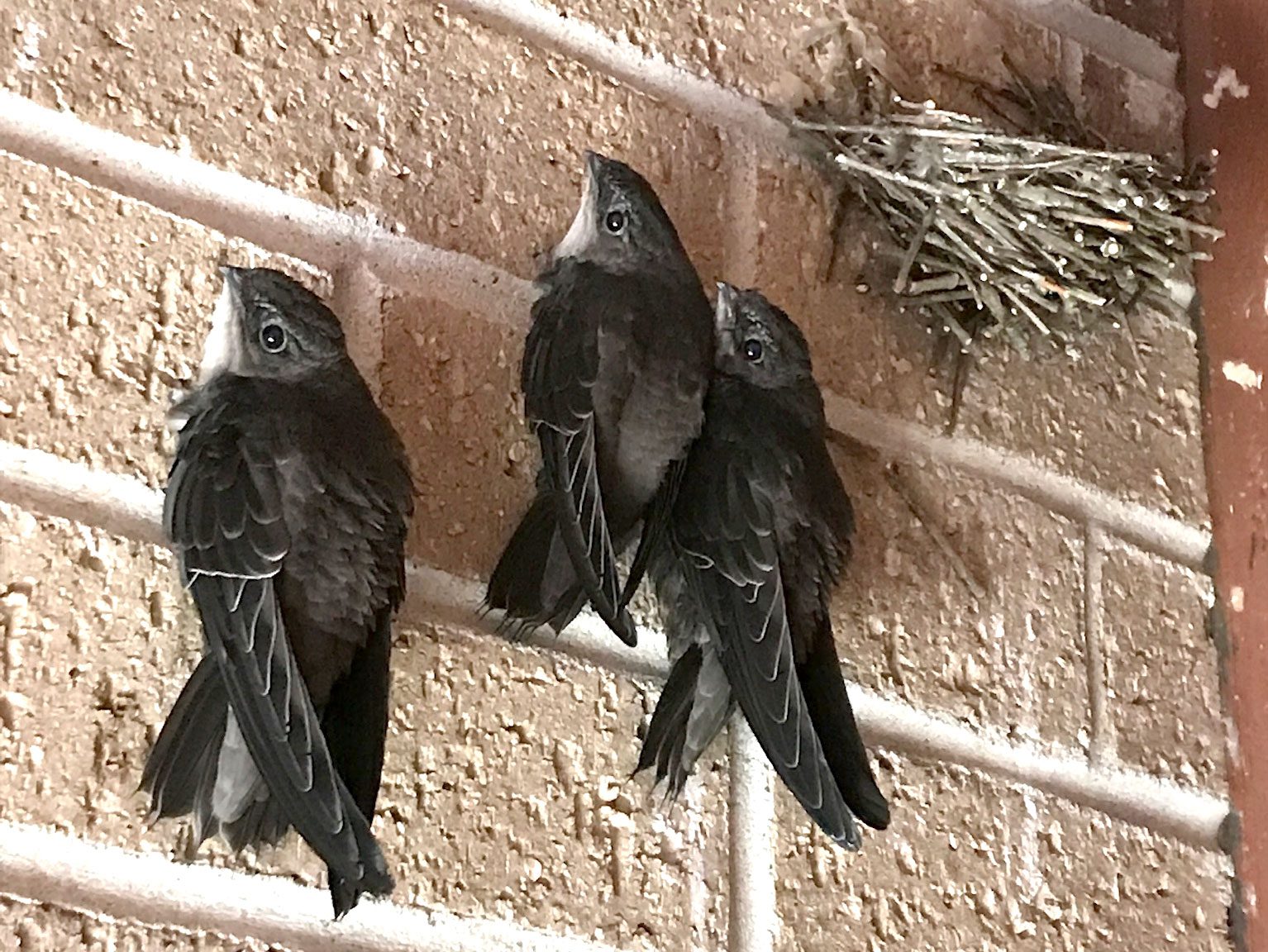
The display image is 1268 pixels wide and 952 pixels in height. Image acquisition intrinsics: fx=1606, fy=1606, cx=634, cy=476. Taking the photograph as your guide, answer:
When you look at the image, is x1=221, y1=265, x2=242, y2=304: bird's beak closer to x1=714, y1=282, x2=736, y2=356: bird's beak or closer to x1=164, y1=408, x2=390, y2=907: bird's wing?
x1=164, y1=408, x2=390, y2=907: bird's wing

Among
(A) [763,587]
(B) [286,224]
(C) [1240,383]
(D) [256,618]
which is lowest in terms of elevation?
(D) [256,618]

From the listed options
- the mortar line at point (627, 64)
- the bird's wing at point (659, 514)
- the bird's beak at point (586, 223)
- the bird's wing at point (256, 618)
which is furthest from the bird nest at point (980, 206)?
the bird's wing at point (256, 618)

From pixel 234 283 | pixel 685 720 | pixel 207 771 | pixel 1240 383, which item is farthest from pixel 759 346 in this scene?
pixel 1240 383

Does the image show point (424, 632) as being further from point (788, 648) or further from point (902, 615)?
point (902, 615)

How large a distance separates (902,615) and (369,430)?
1.54 ft

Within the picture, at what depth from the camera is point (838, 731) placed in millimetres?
987

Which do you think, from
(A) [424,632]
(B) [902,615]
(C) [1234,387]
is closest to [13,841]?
(A) [424,632]

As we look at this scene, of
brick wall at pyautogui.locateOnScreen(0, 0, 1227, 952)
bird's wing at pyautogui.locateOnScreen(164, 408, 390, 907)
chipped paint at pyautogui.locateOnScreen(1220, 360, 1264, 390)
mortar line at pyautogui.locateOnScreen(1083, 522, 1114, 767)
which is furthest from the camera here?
chipped paint at pyautogui.locateOnScreen(1220, 360, 1264, 390)

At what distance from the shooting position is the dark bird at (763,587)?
96 cm

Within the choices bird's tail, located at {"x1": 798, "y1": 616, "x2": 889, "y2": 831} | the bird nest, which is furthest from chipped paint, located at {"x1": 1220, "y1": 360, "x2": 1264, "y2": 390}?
bird's tail, located at {"x1": 798, "y1": 616, "x2": 889, "y2": 831}

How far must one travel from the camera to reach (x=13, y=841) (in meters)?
0.81

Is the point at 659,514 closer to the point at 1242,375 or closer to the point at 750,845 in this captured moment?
the point at 750,845

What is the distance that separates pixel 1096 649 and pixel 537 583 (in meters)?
0.55

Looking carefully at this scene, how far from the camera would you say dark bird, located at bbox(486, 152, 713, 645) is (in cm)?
94
